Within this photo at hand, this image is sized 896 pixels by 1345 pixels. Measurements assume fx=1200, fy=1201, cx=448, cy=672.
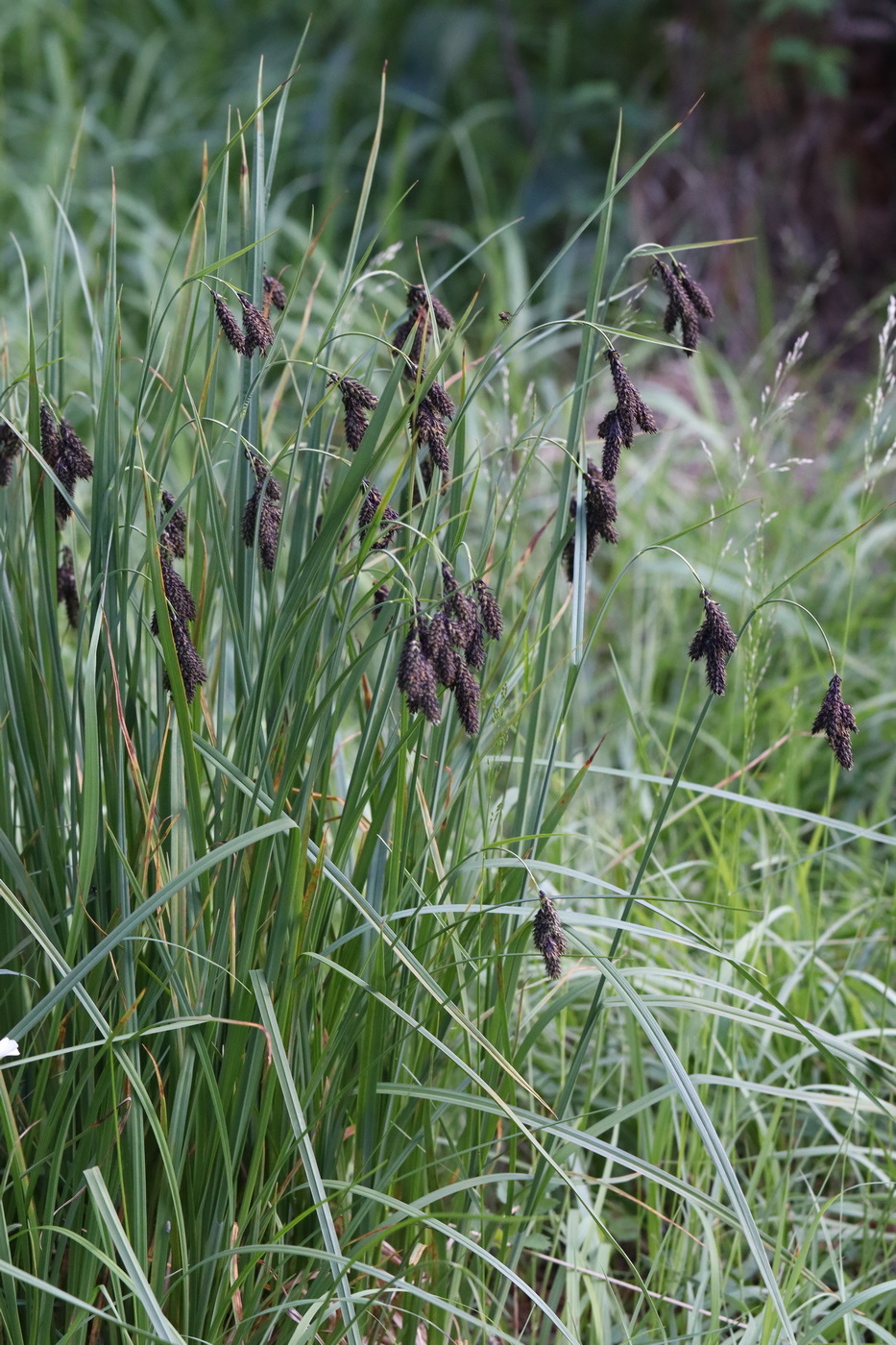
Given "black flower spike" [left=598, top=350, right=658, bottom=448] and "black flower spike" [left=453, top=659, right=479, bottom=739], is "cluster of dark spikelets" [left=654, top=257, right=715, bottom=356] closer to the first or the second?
"black flower spike" [left=598, top=350, right=658, bottom=448]

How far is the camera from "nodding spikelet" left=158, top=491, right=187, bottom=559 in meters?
1.08

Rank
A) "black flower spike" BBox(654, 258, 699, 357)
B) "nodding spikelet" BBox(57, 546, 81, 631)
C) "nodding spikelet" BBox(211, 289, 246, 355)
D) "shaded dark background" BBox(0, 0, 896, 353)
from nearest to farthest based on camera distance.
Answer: "nodding spikelet" BBox(211, 289, 246, 355)
"black flower spike" BBox(654, 258, 699, 357)
"nodding spikelet" BBox(57, 546, 81, 631)
"shaded dark background" BBox(0, 0, 896, 353)

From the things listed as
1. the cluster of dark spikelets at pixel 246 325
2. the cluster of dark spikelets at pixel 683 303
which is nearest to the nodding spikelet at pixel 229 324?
the cluster of dark spikelets at pixel 246 325

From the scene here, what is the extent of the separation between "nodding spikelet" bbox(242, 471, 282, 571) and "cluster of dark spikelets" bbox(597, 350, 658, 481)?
0.96ft

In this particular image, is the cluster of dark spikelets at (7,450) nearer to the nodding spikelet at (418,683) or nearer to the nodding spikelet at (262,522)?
the nodding spikelet at (262,522)

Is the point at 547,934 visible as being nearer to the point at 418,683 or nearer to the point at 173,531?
the point at 418,683

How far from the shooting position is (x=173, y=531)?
112 centimetres

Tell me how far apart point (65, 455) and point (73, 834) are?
1.24ft

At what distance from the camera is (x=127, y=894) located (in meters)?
1.11

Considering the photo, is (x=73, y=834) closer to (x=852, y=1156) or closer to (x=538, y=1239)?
(x=538, y=1239)

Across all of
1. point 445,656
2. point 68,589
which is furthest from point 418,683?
point 68,589

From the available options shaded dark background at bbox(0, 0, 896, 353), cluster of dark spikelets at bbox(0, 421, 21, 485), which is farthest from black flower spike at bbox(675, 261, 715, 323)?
shaded dark background at bbox(0, 0, 896, 353)

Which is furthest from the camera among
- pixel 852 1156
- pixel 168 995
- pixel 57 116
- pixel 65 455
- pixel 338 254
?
pixel 338 254

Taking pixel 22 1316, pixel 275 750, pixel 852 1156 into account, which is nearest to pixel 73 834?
pixel 275 750
